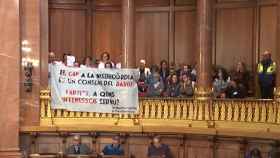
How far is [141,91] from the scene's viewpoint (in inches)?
664

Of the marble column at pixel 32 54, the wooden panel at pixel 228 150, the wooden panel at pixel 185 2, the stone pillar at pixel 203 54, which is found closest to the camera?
the wooden panel at pixel 228 150

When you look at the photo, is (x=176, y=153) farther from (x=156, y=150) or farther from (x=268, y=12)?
(x=268, y=12)

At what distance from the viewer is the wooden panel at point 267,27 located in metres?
18.4

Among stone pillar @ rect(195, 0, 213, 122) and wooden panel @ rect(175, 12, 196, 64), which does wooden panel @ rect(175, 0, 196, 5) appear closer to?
wooden panel @ rect(175, 12, 196, 64)

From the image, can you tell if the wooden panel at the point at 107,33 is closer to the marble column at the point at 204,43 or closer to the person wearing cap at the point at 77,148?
the marble column at the point at 204,43

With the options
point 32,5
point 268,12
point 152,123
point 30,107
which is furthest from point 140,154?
point 268,12

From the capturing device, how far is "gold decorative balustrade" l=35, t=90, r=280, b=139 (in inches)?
602

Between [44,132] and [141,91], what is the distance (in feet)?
9.14

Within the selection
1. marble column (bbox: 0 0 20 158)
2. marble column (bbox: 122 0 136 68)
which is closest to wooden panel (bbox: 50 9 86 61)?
marble column (bbox: 122 0 136 68)

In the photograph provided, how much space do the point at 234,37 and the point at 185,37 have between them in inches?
68.0

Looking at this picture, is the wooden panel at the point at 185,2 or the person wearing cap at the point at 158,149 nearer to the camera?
the person wearing cap at the point at 158,149

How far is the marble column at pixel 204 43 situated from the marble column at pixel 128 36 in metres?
2.07

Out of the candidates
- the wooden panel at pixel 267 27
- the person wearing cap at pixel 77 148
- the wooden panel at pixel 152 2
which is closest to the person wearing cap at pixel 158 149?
the person wearing cap at pixel 77 148

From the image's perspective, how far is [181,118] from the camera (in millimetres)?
16609
